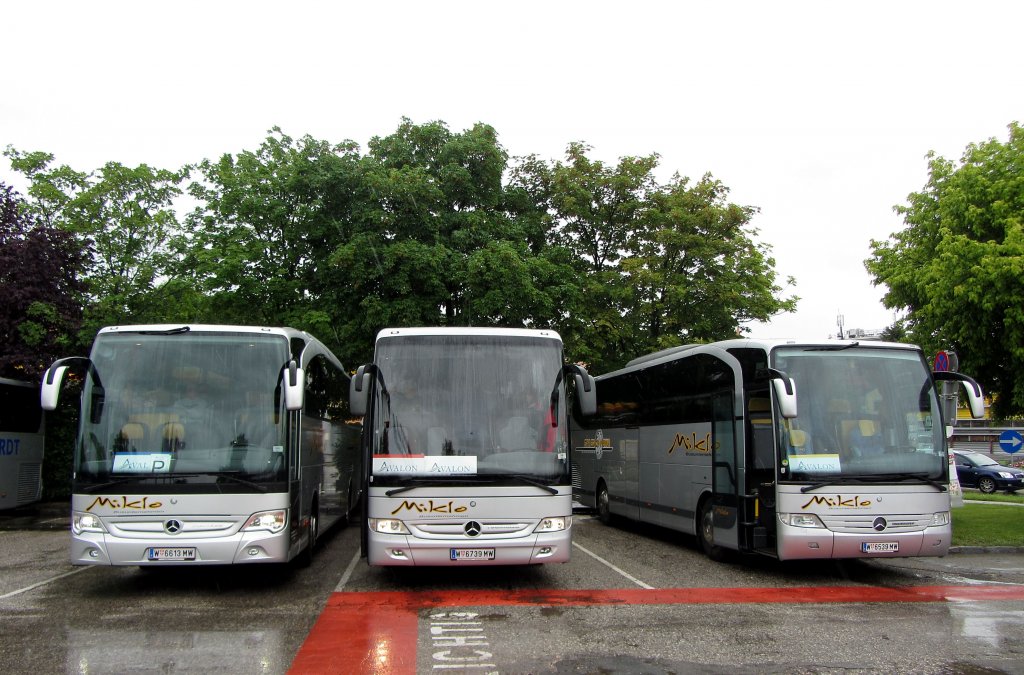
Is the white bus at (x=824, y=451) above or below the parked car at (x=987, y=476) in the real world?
above

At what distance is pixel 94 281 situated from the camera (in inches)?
845

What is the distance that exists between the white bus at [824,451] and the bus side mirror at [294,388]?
18.7 ft

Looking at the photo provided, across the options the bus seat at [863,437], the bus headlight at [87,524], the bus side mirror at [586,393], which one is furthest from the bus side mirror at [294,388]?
the bus seat at [863,437]

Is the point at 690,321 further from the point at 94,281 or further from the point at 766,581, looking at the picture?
the point at 94,281

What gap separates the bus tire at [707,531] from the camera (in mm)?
12609

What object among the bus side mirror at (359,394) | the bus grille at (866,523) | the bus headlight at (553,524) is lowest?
the bus grille at (866,523)

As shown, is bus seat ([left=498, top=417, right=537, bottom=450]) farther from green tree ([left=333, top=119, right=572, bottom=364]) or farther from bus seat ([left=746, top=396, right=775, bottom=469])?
green tree ([left=333, top=119, right=572, bottom=364])

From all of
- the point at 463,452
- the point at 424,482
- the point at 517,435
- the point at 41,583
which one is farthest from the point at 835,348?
the point at 41,583

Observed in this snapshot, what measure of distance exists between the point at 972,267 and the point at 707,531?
22.7ft

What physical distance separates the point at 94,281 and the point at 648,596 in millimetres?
17428

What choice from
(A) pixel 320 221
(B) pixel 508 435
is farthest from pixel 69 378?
(B) pixel 508 435

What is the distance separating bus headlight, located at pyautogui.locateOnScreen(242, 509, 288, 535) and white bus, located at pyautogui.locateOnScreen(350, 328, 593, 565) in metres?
0.98

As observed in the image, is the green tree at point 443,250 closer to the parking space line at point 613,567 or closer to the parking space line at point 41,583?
the parking space line at point 613,567

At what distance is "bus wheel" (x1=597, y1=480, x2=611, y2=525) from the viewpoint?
18578mm
